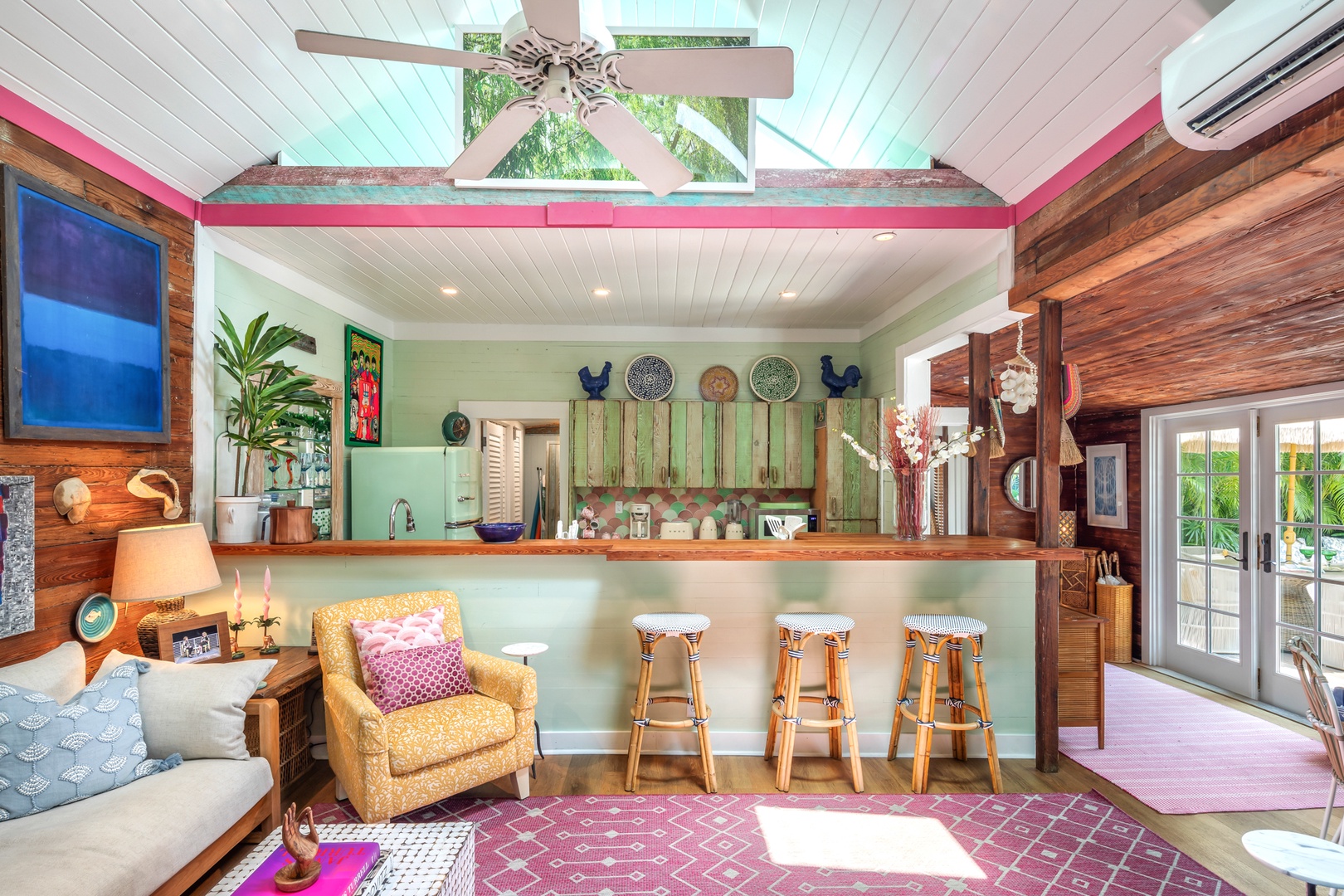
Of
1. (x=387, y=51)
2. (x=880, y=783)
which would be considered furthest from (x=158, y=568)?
(x=880, y=783)

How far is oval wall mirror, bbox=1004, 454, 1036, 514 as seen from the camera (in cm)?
691

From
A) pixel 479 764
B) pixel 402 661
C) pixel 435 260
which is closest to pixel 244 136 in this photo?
pixel 435 260

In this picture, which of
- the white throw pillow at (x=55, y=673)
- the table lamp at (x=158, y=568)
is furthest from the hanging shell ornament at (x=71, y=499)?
the white throw pillow at (x=55, y=673)

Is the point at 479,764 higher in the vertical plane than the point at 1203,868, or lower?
higher

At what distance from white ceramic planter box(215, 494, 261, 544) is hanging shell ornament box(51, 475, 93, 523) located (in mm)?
654

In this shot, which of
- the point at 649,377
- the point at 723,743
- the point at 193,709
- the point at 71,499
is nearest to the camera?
the point at 193,709

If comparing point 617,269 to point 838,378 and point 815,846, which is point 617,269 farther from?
point 815,846

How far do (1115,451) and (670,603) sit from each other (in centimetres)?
480

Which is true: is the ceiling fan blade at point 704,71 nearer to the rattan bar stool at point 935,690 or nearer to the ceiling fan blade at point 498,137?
the ceiling fan blade at point 498,137

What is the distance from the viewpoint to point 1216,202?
2.07 m

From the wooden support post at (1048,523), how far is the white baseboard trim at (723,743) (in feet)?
0.71

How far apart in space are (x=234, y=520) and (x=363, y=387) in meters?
1.96

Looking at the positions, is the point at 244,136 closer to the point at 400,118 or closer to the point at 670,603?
the point at 400,118

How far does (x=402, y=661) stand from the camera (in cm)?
290
